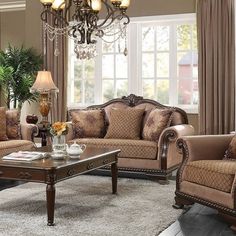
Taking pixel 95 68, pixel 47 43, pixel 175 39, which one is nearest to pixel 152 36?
pixel 175 39

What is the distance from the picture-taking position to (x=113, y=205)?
4309 millimetres

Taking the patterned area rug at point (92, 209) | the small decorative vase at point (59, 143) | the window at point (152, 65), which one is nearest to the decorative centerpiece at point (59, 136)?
the small decorative vase at point (59, 143)

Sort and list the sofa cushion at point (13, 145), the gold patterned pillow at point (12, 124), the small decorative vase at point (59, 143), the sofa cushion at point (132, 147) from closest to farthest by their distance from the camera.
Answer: the small decorative vase at point (59, 143)
the sofa cushion at point (13, 145)
the sofa cushion at point (132, 147)
the gold patterned pillow at point (12, 124)

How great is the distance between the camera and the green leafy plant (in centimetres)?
761

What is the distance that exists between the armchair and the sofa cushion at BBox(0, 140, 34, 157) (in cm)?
212

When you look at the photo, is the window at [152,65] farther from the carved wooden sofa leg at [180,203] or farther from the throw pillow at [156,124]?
the carved wooden sofa leg at [180,203]

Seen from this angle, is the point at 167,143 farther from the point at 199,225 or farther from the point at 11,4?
the point at 11,4

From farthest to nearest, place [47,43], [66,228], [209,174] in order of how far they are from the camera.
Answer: [47,43] → [209,174] → [66,228]

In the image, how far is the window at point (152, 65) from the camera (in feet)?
23.8

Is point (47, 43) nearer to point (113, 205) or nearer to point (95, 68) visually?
point (95, 68)

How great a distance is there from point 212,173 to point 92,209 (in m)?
1.10

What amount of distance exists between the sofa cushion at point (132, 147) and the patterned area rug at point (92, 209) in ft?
1.08

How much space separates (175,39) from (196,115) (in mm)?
1222

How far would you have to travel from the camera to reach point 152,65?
7453 mm
